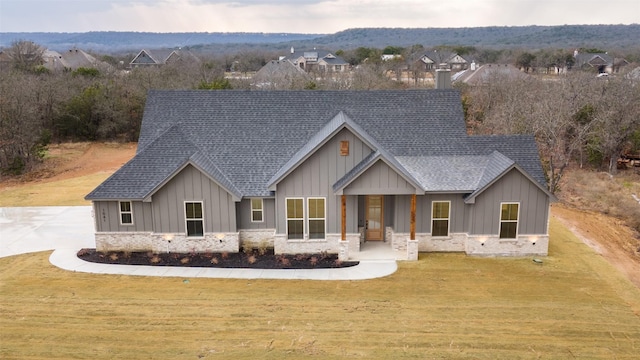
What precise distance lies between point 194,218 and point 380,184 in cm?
781

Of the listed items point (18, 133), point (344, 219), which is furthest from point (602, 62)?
point (18, 133)

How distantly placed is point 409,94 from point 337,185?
22.6ft

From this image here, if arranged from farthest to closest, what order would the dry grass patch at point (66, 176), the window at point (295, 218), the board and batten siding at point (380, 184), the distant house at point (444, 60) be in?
the distant house at point (444, 60), the dry grass patch at point (66, 176), the window at point (295, 218), the board and batten siding at point (380, 184)

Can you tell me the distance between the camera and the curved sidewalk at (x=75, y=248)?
18.5 metres

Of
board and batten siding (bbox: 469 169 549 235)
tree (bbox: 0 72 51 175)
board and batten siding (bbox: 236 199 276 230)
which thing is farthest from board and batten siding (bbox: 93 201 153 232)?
tree (bbox: 0 72 51 175)

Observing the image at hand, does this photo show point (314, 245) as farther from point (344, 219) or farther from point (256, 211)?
point (256, 211)

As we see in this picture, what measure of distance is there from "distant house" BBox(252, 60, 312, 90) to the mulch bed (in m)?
34.8

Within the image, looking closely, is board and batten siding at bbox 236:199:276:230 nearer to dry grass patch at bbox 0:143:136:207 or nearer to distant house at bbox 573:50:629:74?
dry grass patch at bbox 0:143:136:207

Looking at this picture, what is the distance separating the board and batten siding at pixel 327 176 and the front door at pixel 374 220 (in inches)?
51.4

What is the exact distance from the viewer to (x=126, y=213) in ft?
67.4

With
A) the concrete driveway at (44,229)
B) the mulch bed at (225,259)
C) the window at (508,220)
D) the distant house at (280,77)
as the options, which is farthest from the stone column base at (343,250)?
the distant house at (280,77)

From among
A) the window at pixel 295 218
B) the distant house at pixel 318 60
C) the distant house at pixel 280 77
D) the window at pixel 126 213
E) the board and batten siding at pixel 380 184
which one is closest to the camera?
the board and batten siding at pixel 380 184

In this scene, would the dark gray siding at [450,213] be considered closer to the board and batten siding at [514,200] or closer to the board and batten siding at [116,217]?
the board and batten siding at [514,200]

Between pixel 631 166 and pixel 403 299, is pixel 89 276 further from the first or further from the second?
pixel 631 166
